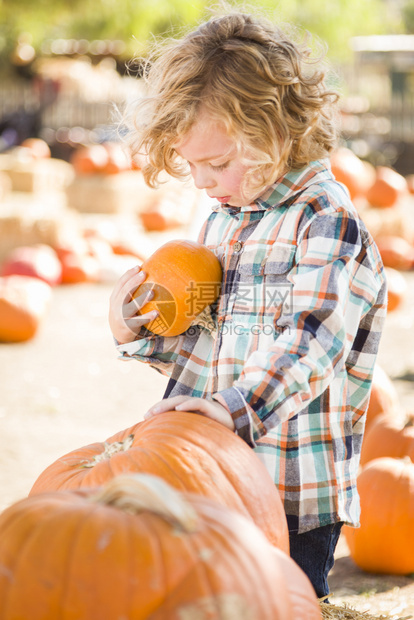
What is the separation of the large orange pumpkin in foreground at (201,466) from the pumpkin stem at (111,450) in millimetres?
11

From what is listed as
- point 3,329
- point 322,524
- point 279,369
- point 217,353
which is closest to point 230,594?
point 279,369

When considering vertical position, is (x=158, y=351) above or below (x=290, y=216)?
below

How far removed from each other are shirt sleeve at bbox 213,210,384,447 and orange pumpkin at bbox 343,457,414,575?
1.43 meters

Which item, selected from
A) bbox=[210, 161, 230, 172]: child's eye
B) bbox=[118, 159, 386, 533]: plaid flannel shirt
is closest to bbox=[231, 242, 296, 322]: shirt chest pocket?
bbox=[118, 159, 386, 533]: plaid flannel shirt

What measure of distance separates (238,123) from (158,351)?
0.72 m

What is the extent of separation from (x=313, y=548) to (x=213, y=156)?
1.07 meters

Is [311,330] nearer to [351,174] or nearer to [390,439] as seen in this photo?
[390,439]

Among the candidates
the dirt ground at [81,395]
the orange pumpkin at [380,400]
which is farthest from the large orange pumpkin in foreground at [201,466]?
the orange pumpkin at [380,400]

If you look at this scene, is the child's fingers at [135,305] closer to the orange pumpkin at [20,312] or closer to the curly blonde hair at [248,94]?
the curly blonde hair at [248,94]

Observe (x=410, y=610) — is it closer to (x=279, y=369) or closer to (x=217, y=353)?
(x=217, y=353)

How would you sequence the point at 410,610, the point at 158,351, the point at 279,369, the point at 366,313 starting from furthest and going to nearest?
1. the point at 410,610
2. the point at 158,351
3. the point at 366,313
4. the point at 279,369

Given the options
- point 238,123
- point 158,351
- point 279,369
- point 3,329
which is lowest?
point 3,329

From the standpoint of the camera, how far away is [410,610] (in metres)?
2.74

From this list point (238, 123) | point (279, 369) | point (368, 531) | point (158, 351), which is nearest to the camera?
point (279, 369)
